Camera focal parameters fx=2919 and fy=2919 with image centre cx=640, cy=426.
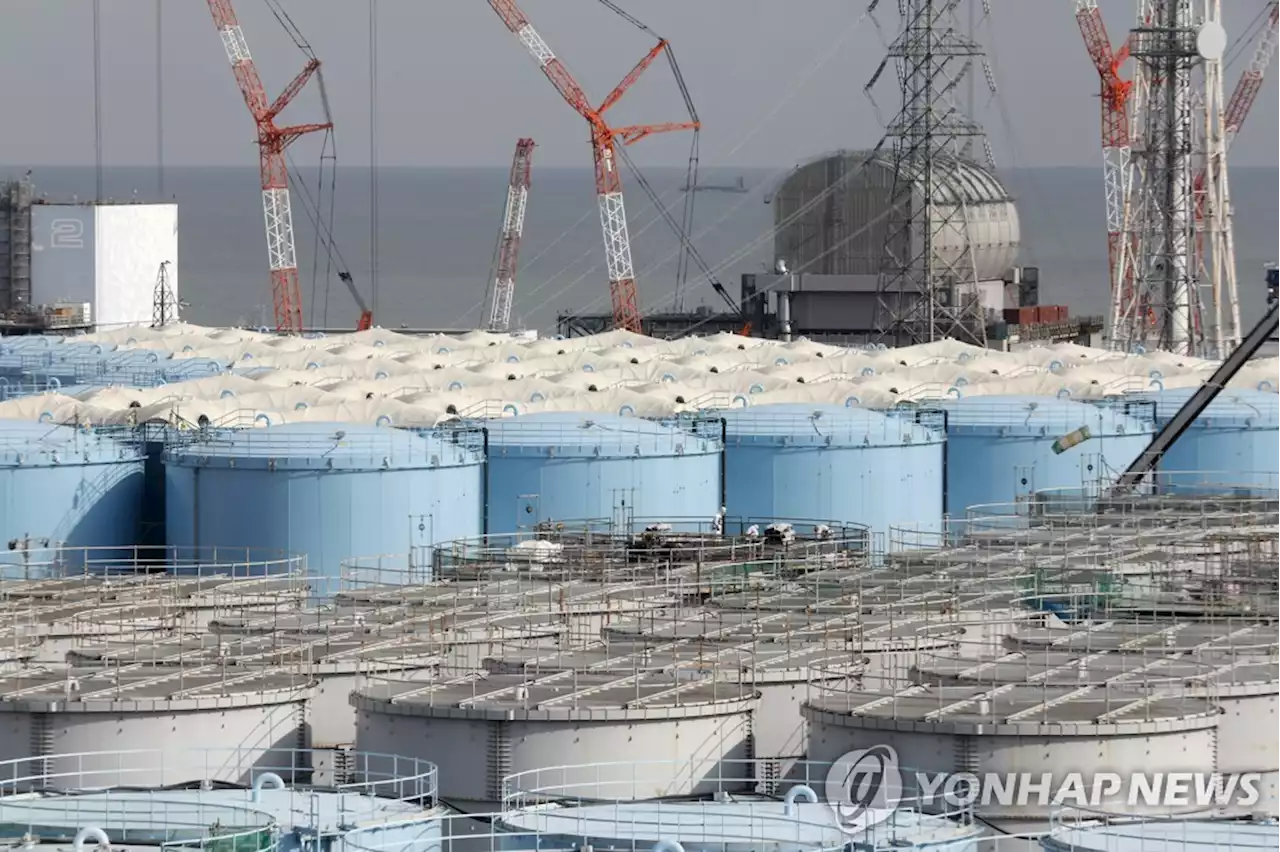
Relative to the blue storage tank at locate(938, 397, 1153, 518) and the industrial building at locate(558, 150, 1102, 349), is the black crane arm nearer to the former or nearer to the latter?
the blue storage tank at locate(938, 397, 1153, 518)

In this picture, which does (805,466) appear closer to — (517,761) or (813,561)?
(813,561)

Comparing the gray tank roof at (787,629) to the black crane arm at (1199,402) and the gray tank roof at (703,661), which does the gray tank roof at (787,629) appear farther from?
the black crane arm at (1199,402)

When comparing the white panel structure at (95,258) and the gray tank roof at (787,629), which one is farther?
the white panel structure at (95,258)

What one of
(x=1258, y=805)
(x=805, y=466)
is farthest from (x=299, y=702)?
(x=805, y=466)

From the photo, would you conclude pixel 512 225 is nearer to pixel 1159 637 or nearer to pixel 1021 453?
pixel 1021 453

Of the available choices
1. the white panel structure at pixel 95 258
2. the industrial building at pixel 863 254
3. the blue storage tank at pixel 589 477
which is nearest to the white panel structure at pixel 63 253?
the white panel structure at pixel 95 258

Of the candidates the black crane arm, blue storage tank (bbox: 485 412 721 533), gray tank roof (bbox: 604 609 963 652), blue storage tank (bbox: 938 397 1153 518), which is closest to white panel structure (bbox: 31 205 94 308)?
blue storage tank (bbox: 938 397 1153 518)

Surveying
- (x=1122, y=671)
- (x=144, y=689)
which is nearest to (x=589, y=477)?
(x=144, y=689)
